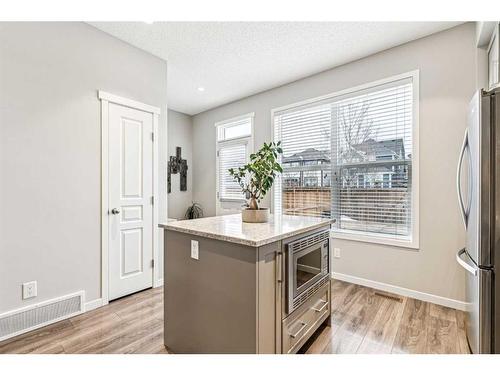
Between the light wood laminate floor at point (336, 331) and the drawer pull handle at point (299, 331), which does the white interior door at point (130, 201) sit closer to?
the light wood laminate floor at point (336, 331)

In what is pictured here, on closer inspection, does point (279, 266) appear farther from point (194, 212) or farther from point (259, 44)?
point (194, 212)

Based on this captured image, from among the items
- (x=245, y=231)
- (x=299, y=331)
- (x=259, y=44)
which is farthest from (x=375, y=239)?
(x=259, y=44)

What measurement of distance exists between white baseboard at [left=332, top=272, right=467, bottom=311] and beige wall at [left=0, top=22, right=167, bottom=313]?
2.87 metres

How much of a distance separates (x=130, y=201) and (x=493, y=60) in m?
3.65

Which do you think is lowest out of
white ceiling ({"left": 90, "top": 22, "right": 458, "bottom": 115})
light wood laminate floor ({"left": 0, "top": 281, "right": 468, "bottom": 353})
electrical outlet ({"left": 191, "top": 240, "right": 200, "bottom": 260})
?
light wood laminate floor ({"left": 0, "top": 281, "right": 468, "bottom": 353})

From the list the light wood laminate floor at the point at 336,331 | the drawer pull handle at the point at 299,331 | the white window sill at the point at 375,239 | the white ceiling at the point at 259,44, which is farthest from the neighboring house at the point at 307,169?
the drawer pull handle at the point at 299,331

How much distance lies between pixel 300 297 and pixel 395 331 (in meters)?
1.04

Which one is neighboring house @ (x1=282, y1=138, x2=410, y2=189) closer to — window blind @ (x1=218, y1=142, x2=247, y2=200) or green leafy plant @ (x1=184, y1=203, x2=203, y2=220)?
window blind @ (x1=218, y1=142, x2=247, y2=200)

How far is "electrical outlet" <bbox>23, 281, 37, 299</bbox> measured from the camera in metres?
2.13

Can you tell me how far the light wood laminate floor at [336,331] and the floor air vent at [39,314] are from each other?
6cm

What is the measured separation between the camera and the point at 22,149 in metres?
2.11

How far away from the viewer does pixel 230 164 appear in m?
4.95

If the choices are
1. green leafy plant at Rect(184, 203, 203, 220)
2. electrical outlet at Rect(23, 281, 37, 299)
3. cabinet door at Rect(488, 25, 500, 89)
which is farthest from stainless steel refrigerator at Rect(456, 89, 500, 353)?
green leafy plant at Rect(184, 203, 203, 220)
